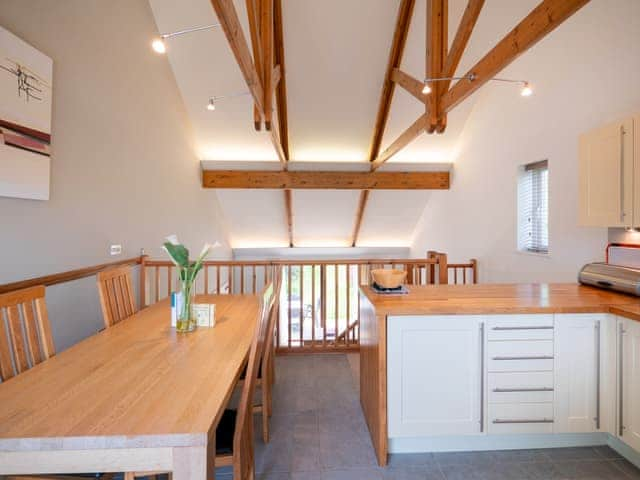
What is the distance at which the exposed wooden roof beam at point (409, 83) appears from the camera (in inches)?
143

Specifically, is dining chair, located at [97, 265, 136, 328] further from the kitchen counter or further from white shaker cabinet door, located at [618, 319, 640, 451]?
white shaker cabinet door, located at [618, 319, 640, 451]

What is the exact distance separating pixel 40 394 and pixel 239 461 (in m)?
0.74

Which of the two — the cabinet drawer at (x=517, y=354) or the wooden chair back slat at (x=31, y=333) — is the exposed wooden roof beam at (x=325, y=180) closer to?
the cabinet drawer at (x=517, y=354)

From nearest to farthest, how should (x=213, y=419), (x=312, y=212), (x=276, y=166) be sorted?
(x=213, y=419)
(x=276, y=166)
(x=312, y=212)

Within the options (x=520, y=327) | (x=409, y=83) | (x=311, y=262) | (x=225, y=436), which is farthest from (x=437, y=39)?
(x=225, y=436)

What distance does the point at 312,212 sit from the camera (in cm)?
661

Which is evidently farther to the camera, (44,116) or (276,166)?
(276,166)

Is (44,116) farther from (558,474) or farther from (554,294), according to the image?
(558,474)

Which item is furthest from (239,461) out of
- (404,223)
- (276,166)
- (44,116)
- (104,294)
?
(404,223)

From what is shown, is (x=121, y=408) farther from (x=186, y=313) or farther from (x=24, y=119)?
(x=24, y=119)

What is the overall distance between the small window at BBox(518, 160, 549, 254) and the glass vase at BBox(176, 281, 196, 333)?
336 centimetres

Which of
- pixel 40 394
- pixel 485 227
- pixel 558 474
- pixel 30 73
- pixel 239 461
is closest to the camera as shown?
pixel 40 394

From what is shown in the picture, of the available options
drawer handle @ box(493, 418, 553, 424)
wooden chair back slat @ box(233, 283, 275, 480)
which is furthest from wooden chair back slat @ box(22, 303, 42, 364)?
drawer handle @ box(493, 418, 553, 424)

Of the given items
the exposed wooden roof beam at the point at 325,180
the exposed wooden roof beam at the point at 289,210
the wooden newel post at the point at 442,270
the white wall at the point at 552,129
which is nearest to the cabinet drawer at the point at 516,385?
the white wall at the point at 552,129
